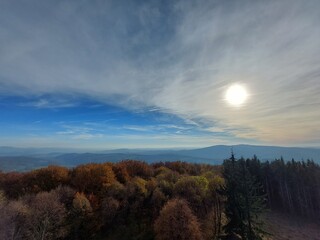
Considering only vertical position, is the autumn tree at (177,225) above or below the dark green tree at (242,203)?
below

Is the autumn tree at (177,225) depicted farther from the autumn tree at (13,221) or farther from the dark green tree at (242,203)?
the autumn tree at (13,221)

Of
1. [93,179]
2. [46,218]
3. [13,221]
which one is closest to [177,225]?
[46,218]

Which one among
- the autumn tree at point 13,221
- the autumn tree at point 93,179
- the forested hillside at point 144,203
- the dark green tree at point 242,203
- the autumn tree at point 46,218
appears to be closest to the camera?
the autumn tree at point 13,221

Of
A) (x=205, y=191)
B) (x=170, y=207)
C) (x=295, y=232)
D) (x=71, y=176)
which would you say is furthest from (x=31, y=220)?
(x=295, y=232)

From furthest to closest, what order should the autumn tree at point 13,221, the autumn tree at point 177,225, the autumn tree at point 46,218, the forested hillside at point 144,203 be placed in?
the autumn tree at point 46,218 < the autumn tree at point 177,225 < the forested hillside at point 144,203 < the autumn tree at point 13,221

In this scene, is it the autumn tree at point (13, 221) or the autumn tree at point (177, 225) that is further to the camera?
the autumn tree at point (177, 225)

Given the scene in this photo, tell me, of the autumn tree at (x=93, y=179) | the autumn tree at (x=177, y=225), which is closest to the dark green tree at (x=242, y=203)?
the autumn tree at (x=177, y=225)

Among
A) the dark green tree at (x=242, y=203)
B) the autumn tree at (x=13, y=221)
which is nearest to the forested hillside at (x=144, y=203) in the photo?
the dark green tree at (x=242, y=203)

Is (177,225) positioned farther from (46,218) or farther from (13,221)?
(13,221)
